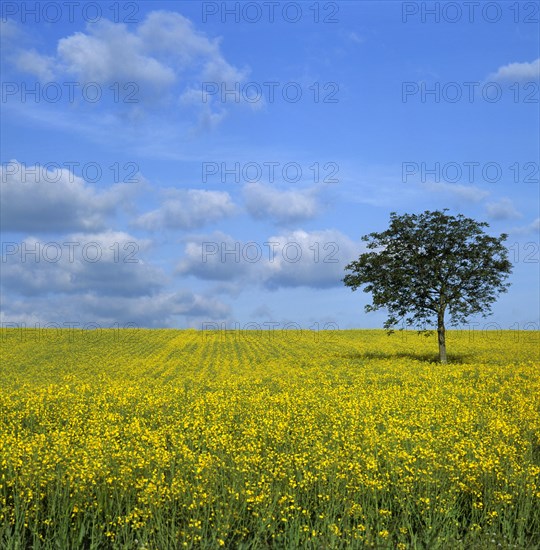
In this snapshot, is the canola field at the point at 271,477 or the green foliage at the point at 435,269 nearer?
the canola field at the point at 271,477

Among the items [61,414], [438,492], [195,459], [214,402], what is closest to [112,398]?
[61,414]

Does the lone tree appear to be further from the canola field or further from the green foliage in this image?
the canola field

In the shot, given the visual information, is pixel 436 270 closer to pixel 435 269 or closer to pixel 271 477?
pixel 435 269

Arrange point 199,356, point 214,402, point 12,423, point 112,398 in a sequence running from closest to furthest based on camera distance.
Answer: point 12,423 < point 214,402 < point 112,398 < point 199,356

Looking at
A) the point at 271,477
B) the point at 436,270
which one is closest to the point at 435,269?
the point at 436,270

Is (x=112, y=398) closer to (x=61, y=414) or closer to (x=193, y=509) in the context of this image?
(x=61, y=414)

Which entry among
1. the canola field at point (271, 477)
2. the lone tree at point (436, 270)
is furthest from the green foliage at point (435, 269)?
the canola field at point (271, 477)

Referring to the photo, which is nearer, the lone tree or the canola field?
the canola field

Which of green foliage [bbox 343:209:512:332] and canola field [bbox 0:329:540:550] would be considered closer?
canola field [bbox 0:329:540:550]

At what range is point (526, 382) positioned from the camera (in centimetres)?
2877

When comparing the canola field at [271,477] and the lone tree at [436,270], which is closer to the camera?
the canola field at [271,477]

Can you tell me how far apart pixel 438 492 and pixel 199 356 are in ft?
151

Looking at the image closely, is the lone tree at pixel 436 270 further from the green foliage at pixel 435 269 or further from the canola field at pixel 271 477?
the canola field at pixel 271 477

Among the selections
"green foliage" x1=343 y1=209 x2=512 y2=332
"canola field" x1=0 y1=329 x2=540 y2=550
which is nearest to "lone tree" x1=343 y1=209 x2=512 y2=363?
"green foliage" x1=343 y1=209 x2=512 y2=332
